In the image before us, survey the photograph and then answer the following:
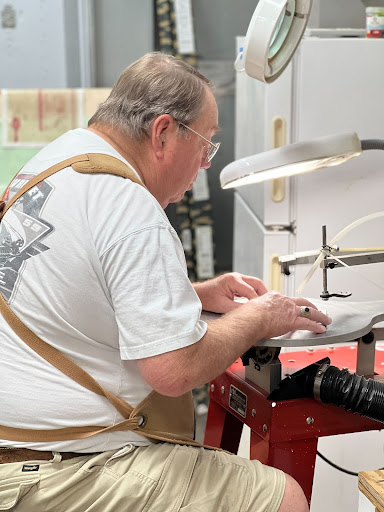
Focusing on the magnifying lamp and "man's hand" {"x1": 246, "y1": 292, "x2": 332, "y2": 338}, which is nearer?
"man's hand" {"x1": 246, "y1": 292, "x2": 332, "y2": 338}

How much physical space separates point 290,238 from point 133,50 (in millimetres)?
1630

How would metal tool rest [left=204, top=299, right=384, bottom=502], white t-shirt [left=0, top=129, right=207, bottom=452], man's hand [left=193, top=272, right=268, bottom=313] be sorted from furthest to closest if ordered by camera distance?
man's hand [left=193, top=272, right=268, bottom=313] < metal tool rest [left=204, top=299, right=384, bottom=502] < white t-shirt [left=0, top=129, right=207, bottom=452]

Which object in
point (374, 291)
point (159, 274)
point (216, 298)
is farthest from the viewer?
point (374, 291)

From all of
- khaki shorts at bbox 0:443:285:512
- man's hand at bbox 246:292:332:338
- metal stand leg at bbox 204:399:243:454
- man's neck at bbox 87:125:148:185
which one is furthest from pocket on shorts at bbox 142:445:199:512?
man's neck at bbox 87:125:148:185

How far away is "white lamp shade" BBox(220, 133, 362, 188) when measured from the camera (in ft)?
5.95

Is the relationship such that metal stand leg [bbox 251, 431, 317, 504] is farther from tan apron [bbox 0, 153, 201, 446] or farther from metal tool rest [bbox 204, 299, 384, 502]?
tan apron [bbox 0, 153, 201, 446]

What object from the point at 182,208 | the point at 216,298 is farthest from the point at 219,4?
the point at 216,298

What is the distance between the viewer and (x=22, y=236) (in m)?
1.34

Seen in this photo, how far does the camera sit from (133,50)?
11.8 feet

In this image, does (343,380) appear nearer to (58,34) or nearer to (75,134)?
(75,134)

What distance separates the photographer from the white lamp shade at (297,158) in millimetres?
1812

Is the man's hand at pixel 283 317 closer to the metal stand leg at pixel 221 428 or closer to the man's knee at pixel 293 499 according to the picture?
the man's knee at pixel 293 499

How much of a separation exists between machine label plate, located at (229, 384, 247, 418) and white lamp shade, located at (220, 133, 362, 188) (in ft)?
1.87

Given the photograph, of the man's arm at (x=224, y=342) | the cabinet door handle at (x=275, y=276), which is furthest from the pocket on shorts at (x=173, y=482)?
the cabinet door handle at (x=275, y=276)
